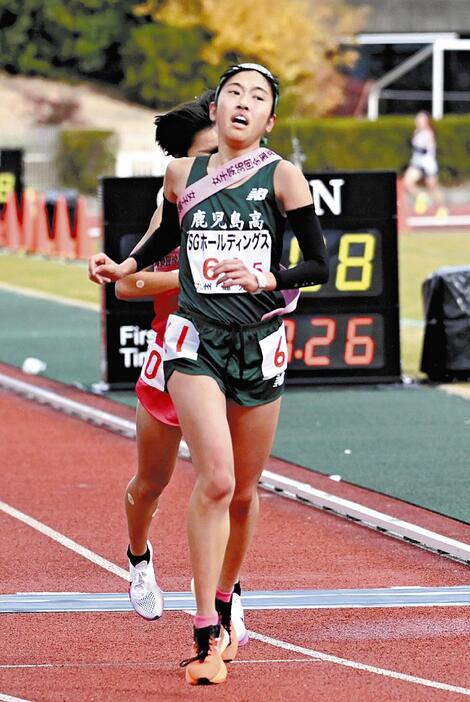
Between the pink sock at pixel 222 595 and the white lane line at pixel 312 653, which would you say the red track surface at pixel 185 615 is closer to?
the white lane line at pixel 312 653

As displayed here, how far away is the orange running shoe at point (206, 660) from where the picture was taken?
6.20 metres

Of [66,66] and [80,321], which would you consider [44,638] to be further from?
[66,66]

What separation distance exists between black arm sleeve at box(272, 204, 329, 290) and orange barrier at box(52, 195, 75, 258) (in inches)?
909

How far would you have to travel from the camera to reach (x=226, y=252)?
20.7 ft

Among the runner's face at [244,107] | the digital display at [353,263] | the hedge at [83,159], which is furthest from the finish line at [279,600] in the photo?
the hedge at [83,159]

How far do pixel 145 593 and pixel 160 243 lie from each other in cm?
130

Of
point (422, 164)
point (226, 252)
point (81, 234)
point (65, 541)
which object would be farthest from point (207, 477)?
point (422, 164)

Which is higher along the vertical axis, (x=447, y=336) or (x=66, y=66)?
(x=66, y=66)

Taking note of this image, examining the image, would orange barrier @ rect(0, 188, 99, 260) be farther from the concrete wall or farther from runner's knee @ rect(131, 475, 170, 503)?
the concrete wall

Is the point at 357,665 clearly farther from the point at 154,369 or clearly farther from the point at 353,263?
the point at 353,263

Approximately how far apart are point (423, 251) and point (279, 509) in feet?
66.8

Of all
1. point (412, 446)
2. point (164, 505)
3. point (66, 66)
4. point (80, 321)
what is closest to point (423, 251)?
point (80, 321)

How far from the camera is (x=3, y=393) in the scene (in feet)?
48.9

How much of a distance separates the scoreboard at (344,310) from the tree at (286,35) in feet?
121
